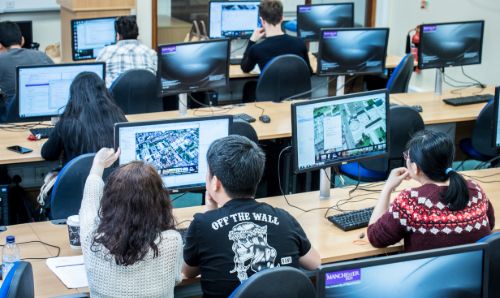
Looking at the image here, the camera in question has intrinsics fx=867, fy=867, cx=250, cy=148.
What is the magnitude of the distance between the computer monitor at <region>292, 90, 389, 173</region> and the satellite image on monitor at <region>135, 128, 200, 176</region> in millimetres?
462

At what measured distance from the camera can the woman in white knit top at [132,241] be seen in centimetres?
292

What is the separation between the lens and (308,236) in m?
3.84

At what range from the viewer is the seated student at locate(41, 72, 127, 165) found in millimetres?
4438

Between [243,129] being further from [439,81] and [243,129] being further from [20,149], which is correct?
[439,81]

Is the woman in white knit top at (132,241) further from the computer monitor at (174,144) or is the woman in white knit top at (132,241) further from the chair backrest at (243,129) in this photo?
the chair backrest at (243,129)

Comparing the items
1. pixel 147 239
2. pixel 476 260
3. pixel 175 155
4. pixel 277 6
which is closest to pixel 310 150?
pixel 175 155

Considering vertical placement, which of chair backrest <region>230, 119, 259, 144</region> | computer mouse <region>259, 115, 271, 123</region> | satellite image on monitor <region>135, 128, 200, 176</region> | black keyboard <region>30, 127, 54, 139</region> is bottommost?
black keyboard <region>30, 127, 54, 139</region>

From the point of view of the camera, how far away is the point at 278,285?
2.68 m

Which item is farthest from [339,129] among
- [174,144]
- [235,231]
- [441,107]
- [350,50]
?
[441,107]

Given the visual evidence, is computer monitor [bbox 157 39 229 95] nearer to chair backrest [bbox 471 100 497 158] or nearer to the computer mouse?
the computer mouse

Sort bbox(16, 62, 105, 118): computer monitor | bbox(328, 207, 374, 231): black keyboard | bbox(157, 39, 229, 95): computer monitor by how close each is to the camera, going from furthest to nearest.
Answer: bbox(157, 39, 229, 95): computer monitor < bbox(16, 62, 105, 118): computer monitor < bbox(328, 207, 374, 231): black keyboard

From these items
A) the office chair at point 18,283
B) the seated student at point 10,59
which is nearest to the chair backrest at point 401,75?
the seated student at point 10,59

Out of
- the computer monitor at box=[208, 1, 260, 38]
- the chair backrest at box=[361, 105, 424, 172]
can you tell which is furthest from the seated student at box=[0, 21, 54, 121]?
the chair backrest at box=[361, 105, 424, 172]

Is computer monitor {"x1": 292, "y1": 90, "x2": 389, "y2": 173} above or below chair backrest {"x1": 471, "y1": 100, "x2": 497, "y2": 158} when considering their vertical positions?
above
